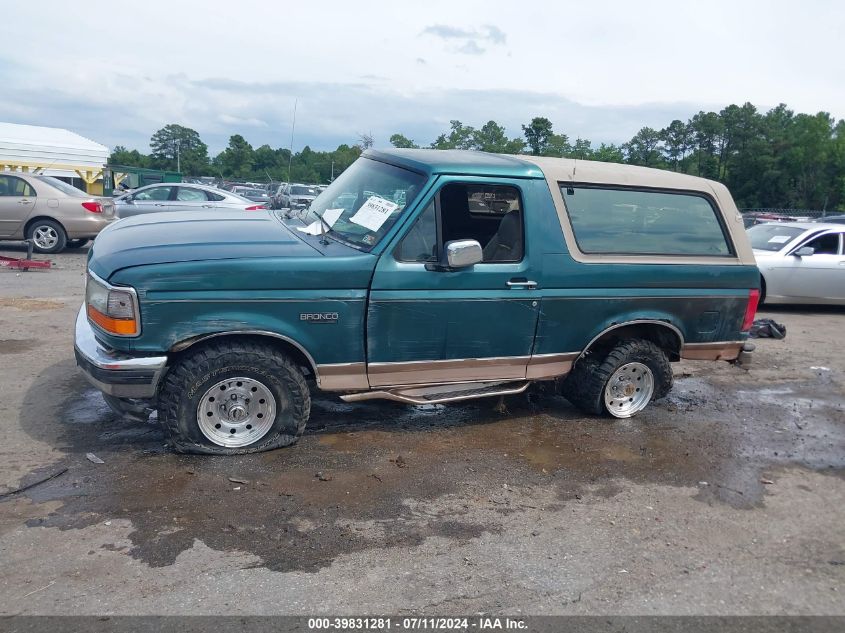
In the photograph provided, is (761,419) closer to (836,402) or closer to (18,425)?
(836,402)

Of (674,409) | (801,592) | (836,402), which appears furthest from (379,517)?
(836,402)

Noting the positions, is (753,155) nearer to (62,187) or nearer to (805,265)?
(805,265)

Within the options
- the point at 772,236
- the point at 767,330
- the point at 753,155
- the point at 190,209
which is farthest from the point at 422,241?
the point at 753,155

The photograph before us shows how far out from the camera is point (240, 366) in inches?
177

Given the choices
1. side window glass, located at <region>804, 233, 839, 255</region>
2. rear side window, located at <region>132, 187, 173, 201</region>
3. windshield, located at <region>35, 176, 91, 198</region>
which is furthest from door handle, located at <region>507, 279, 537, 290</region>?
rear side window, located at <region>132, 187, 173, 201</region>

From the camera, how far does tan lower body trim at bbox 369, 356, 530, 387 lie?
16.0 feet

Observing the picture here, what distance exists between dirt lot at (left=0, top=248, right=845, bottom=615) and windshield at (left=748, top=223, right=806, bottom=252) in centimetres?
556

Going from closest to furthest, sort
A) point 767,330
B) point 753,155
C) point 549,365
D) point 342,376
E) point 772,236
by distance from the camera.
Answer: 1. point 342,376
2. point 549,365
3. point 767,330
4. point 772,236
5. point 753,155

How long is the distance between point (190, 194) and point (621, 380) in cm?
1203

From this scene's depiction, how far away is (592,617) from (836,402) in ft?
16.0

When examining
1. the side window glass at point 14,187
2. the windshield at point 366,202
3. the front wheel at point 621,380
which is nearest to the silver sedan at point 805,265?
the front wheel at point 621,380

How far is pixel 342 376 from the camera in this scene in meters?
4.76

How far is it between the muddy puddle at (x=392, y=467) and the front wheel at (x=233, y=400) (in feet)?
0.40

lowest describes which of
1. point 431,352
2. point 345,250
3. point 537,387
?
point 537,387
